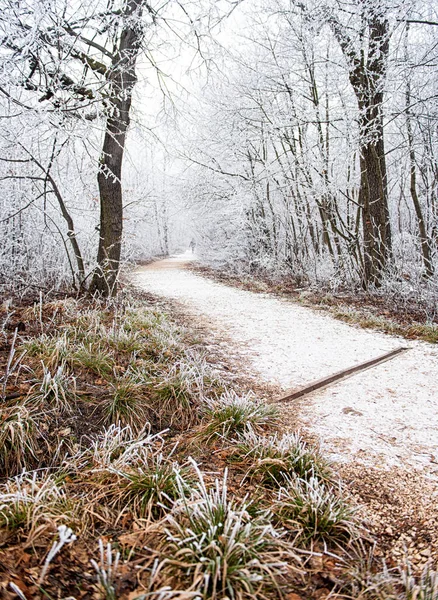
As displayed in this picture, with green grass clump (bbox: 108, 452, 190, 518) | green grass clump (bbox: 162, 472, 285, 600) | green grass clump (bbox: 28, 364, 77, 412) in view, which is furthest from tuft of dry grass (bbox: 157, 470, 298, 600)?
green grass clump (bbox: 28, 364, 77, 412)

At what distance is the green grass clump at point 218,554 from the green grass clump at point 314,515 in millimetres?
180

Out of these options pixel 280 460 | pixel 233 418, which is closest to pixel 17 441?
pixel 233 418

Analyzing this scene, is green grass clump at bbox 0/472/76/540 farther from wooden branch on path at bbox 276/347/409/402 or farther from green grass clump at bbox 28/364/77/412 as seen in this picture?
wooden branch on path at bbox 276/347/409/402

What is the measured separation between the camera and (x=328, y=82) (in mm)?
7812

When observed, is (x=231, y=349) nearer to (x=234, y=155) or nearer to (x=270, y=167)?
(x=270, y=167)

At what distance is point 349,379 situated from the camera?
3754 mm

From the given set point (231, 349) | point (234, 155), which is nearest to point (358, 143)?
point (231, 349)

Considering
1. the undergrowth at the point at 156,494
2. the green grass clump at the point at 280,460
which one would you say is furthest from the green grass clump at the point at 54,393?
the green grass clump at the point at 280,460

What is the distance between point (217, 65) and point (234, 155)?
21.1 ft

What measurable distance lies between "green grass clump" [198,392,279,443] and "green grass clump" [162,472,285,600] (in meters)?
0.91

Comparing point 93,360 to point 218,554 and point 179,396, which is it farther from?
point 218,554

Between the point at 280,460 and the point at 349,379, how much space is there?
6.31ft

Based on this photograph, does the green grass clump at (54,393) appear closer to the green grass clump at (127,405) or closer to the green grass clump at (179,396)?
the green grass clump at (127,405)

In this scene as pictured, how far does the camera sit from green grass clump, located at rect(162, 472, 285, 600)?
1288mm
